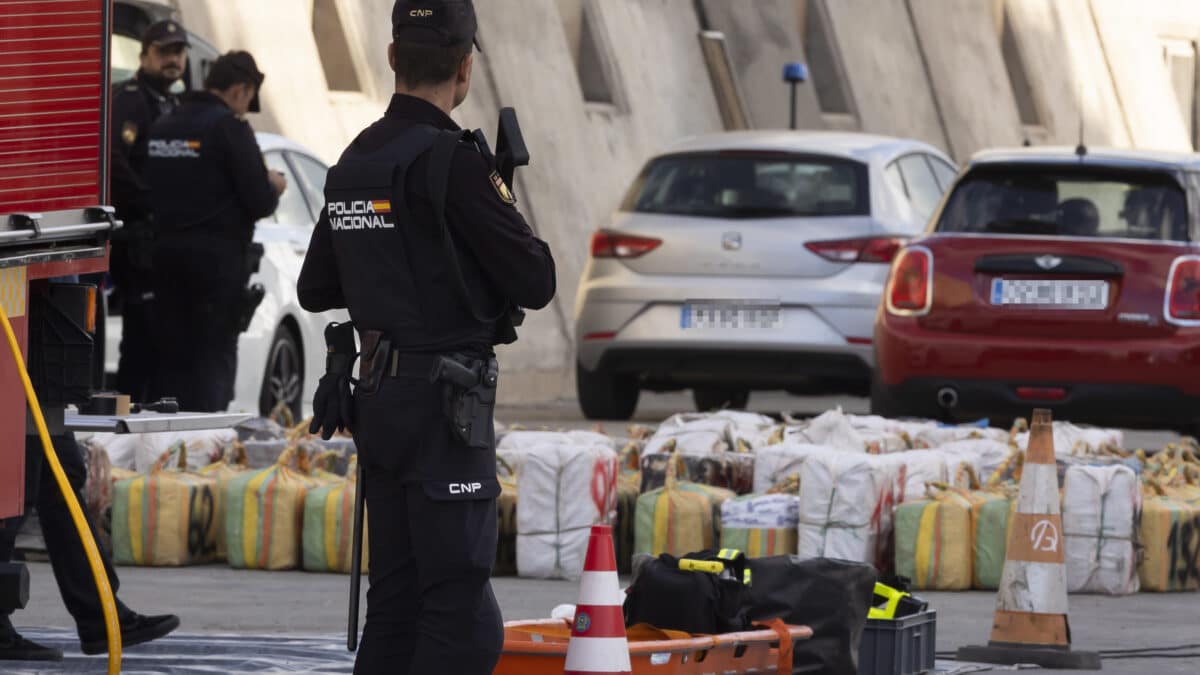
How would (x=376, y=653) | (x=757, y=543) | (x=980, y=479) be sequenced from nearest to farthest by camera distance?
(x=376, y=653) < (x=757, y=543) < (x=980, y=479)

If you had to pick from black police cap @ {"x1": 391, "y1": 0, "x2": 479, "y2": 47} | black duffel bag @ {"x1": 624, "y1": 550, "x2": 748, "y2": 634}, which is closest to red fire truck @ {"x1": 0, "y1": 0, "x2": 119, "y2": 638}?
black police cap @ {"x1": 391, "y1": 0, "x2": 479, "y2": 47}

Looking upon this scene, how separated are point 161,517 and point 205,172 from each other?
1.62 meters

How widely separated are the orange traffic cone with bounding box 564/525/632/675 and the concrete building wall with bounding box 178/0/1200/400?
9.99 m

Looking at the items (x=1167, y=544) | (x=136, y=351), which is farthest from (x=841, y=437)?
(x=136, y=351)

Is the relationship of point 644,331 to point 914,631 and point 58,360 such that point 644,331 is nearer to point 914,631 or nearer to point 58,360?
point 914,631

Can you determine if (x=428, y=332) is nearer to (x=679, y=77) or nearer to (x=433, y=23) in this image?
(x=433, y=23)

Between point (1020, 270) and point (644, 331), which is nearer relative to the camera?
point (1020, 270)

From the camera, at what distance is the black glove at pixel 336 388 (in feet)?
17.6

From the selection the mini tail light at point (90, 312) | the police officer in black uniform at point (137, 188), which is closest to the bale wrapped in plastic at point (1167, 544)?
the police officer in black uniform at point (137, 188)

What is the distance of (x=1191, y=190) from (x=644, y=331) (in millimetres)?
3644

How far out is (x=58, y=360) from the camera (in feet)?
20.7

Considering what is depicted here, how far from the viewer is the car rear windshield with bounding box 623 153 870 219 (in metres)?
15.4

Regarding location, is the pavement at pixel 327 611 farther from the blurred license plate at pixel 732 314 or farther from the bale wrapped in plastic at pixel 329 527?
the blurred license plate at pixel 732 314

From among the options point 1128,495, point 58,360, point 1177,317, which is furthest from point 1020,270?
point 58,360
